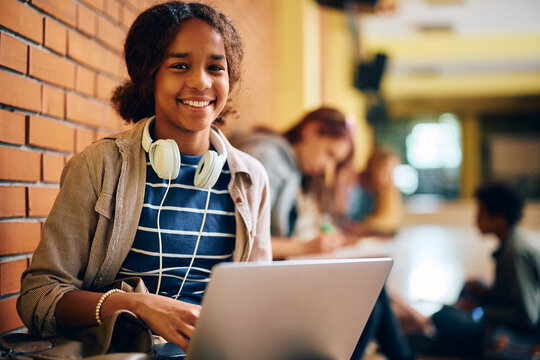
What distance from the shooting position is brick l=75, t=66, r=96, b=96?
5.00 feet

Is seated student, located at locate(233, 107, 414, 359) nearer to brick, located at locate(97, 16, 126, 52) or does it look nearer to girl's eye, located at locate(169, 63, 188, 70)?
brick, located at locate(97, 16, 126, 52)

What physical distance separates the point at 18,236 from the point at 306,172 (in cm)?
164

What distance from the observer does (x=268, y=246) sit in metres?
1.25

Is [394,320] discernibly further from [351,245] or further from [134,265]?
[134,265]

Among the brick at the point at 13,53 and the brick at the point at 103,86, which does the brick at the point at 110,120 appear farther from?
the brick at the point at 13,53

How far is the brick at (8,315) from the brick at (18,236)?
0.11 metres

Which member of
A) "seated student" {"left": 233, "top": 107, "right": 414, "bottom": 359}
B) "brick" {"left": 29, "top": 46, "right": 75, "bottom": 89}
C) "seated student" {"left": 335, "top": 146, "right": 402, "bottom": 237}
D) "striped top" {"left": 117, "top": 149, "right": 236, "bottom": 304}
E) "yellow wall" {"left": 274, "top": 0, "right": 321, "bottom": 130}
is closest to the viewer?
"striped top" {"left": 117, "top": 149, "right": 236, "bottom": 304}

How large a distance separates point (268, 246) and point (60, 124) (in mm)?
667

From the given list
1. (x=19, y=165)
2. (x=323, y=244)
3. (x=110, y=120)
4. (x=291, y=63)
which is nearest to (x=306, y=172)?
(x=323, y=244)

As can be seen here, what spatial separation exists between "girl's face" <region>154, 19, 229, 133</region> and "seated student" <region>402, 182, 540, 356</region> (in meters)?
1.88

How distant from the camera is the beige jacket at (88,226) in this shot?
960 millimetres

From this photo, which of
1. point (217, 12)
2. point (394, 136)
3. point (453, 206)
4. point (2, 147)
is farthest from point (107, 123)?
point (394, 136)

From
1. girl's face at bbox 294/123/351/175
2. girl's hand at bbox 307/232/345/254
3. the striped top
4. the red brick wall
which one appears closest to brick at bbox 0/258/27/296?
the red brick wall

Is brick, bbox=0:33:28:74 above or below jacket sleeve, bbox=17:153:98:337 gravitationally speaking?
above
